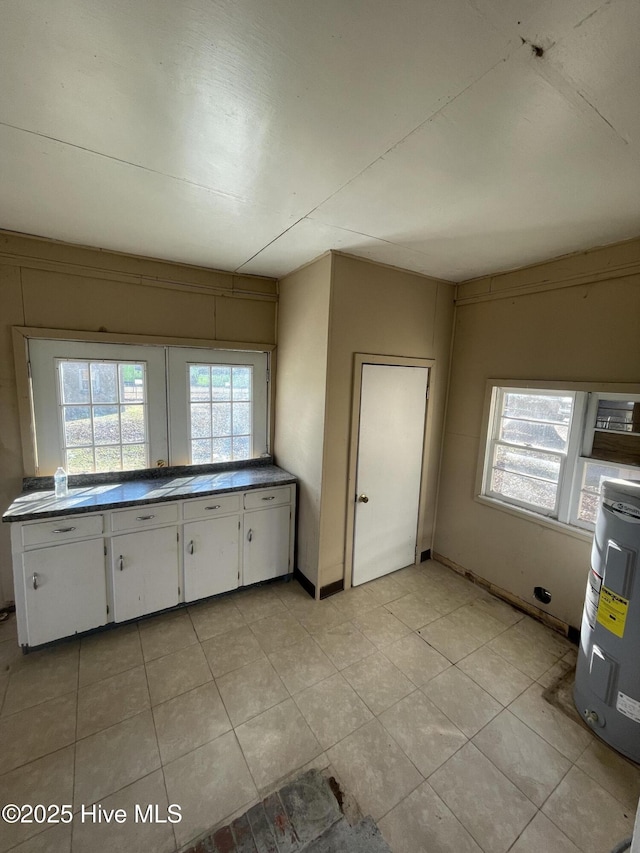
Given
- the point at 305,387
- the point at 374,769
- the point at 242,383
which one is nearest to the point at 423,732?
the point at 374,769

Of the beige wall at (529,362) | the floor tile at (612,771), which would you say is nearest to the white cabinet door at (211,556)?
the beige wall at (529,362)

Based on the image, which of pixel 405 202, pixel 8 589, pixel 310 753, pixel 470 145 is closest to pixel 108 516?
pixel 8 589

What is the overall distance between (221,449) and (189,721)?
1.95 meters

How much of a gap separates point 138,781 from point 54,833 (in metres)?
0.30

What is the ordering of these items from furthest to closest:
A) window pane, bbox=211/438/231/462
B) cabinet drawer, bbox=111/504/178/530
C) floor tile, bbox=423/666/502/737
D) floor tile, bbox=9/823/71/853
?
window pane, bbox=211/438/231/462 → cabinet drawer, bbox=111/504/178/530 → floor tile, bbox=423/666/502/737 → floor tile, bbox=9/823/71/853

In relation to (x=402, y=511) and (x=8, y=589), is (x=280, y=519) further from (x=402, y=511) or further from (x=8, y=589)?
(x=8, y=589)

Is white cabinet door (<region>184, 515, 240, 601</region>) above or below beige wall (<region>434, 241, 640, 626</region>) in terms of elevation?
below

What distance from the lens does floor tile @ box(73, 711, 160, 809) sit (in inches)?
60.6

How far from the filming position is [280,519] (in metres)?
3.01

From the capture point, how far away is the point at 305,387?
9.55 ft

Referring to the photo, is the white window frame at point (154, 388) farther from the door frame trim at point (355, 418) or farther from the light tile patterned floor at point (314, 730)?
the light tile patterned floor at point (314, 730)

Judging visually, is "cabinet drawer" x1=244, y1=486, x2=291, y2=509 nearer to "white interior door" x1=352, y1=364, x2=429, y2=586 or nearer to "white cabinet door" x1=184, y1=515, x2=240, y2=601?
"white cabinet door" x1=184, y1=515, x2=240, y2=601

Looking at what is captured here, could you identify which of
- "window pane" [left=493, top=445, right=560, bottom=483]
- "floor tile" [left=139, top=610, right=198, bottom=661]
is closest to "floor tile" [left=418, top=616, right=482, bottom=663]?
"window pane" [left=493, top=445, right=560, bottom=483]

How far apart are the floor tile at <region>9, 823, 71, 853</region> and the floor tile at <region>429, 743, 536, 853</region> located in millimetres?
1511
